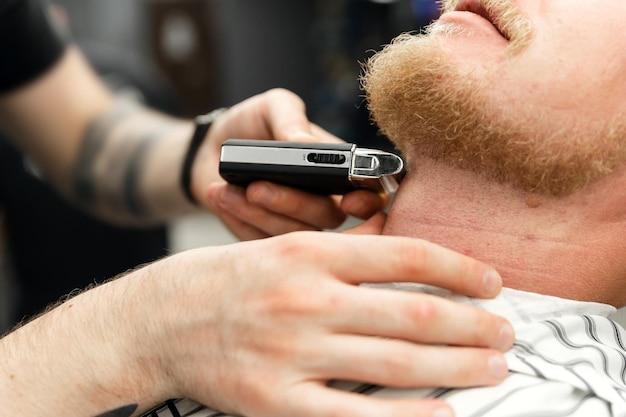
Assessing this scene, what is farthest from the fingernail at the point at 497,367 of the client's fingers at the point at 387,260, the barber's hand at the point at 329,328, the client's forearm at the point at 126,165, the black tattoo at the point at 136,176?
the black tattoo at the point at 136,176

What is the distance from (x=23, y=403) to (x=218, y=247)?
360 mm

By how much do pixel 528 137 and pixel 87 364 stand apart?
67cm

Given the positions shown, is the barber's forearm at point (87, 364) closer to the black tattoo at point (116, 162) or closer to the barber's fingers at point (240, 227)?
the barber's fingers at point (240, 227)

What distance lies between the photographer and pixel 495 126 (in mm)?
1016

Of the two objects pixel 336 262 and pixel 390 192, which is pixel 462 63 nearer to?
pixel 390 192

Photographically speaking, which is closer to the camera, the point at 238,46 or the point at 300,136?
the point at 300,136

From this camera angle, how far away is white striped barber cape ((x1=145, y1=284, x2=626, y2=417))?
87 centimetres

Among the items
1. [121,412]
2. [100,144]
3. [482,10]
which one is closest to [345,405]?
[121,412]

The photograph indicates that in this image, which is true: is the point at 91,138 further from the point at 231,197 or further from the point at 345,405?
the point at 345,405

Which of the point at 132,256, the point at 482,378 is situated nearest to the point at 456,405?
the point at 482,378

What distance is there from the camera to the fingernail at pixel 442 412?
808mm

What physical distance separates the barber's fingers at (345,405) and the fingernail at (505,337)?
12 cm

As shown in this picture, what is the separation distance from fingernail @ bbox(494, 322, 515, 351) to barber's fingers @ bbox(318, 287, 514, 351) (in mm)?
58

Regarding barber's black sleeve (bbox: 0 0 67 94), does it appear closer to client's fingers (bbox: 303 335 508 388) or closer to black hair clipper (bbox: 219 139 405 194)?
black hair clipper (bbox: 219 139 405 194)
